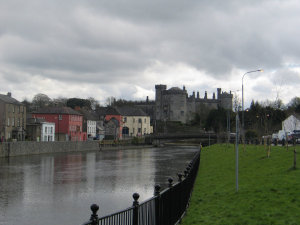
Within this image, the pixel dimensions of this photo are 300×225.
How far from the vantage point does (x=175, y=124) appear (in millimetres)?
160625

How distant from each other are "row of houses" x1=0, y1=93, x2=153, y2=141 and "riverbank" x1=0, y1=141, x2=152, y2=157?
15.7ft

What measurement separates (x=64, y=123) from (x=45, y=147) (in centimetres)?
2717

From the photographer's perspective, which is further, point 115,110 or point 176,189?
point 115,110

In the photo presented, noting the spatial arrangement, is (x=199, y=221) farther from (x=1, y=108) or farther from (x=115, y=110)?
(x=115, y=110)

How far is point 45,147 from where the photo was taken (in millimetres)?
68125

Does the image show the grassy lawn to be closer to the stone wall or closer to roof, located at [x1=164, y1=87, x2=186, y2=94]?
the stone wall

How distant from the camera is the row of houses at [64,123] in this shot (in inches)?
2805

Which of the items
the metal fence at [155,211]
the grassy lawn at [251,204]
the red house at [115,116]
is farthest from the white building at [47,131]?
the metal fence at [155,211]

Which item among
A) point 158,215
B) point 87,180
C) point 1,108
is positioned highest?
point 1,108

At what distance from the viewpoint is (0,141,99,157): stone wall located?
181ft

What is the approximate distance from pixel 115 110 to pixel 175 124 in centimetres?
3697

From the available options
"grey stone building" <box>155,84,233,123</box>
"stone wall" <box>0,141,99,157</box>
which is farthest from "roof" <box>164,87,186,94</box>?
"stone wall" <box>0,141,99,157</box>

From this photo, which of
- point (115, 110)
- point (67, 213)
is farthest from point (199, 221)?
point (115, 110)

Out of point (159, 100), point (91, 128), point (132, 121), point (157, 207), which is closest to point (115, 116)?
point (132, 121)
